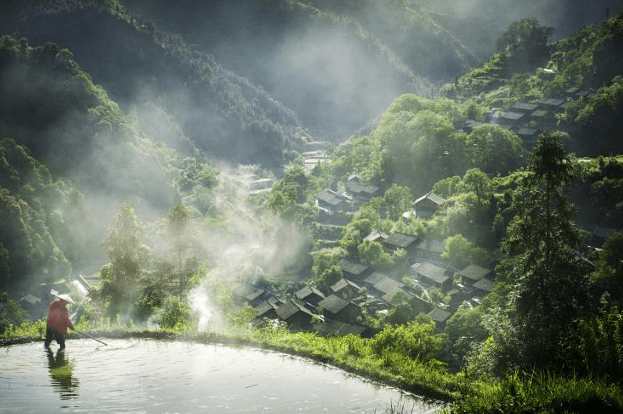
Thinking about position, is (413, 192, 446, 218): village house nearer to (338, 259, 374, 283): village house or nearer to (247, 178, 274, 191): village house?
(338, 259, 374, 283): village house

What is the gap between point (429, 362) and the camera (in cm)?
1622

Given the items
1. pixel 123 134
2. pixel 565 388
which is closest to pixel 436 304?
pixel 565 388

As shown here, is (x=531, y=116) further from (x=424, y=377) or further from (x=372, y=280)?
(x=424, y=377)

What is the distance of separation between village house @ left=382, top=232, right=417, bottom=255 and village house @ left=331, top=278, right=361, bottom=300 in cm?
881

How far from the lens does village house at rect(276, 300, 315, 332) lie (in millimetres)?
46094

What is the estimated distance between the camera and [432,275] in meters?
53.0

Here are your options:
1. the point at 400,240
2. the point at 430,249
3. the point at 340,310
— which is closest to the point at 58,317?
the point at 340,310

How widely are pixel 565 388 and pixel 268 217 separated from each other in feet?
230

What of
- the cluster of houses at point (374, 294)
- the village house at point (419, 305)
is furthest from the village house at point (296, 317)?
the village house at point (419, 305)

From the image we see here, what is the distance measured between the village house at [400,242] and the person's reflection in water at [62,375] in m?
48.8

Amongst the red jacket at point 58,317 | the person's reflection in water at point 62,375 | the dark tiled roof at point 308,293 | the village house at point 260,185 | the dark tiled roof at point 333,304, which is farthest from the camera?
the village house at point 260,185

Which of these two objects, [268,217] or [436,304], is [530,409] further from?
[268,217]

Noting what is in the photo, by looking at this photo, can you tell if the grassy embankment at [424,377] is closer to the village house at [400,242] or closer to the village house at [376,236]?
the village house at [400,242]

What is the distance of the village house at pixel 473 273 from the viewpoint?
163ft
